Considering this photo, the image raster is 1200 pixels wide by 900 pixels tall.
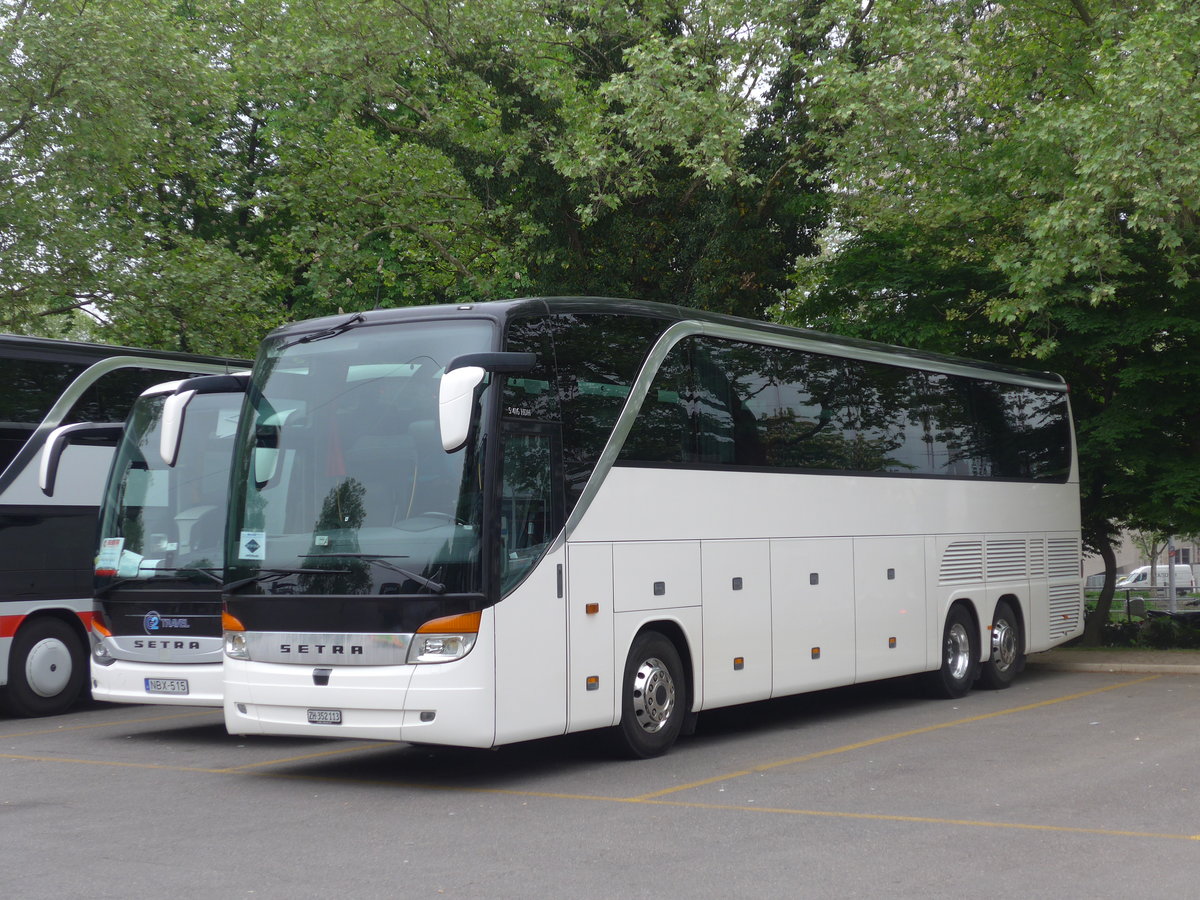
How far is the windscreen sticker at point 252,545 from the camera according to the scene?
10.2m

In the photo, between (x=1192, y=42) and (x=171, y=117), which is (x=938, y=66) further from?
(x=171, y=117)

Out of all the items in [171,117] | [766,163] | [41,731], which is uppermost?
[171,117]

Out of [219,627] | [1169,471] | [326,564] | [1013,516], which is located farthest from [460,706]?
[1169,471]

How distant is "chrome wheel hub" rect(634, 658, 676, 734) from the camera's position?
11.1 metres

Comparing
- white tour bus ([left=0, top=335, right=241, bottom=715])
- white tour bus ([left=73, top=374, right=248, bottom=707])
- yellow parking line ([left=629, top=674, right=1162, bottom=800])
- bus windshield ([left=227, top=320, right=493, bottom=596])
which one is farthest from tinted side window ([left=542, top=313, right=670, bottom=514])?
white tour bus ([left=0, top=335, right=241, bottom=715])

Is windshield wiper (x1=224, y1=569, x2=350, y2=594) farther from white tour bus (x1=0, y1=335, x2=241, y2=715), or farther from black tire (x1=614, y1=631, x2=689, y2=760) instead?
white tour bus (x1=0, y1=335, x2=241, y2=715)

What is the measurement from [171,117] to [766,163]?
1117 centimetres

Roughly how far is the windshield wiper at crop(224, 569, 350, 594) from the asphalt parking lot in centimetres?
144

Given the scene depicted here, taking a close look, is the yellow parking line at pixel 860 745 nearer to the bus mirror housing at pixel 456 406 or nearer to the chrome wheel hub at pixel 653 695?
the chrome wheel hub at pixel 653 695

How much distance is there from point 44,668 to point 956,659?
33.2ft

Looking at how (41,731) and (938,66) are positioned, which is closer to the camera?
(41,731)

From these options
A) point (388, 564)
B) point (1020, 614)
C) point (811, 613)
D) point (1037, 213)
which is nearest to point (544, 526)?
point (388, 564)

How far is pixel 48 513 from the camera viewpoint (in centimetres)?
1509

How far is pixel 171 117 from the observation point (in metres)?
26.0
